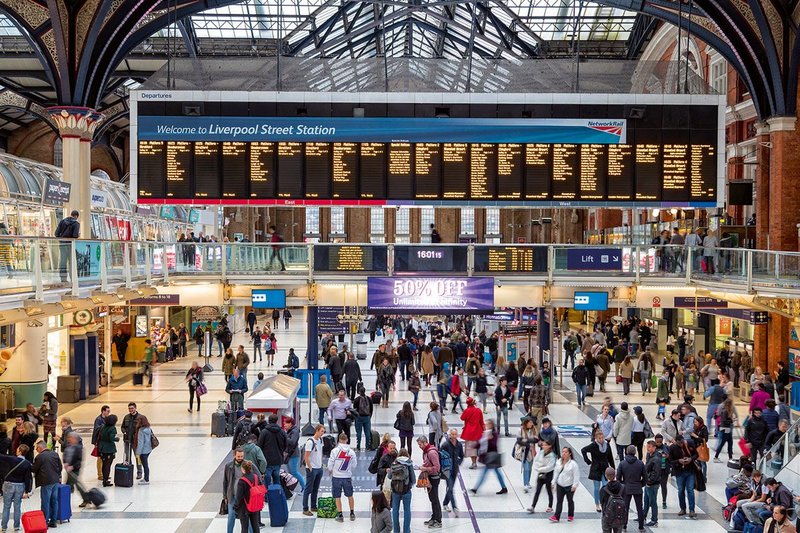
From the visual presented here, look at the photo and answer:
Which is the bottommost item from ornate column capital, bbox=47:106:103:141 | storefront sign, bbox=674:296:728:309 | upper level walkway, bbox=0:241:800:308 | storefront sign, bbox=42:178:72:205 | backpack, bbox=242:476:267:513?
backpack, bbox=242:476:267:513

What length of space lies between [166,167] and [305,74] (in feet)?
15.4

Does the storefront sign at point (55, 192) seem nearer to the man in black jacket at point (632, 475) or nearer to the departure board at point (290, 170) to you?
the departure board at point (290, 170)

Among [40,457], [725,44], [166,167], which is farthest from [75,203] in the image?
[725,44]

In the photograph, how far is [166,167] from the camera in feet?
76.6

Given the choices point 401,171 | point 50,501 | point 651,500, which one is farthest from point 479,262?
point 50,501

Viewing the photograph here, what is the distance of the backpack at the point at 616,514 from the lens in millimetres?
11242

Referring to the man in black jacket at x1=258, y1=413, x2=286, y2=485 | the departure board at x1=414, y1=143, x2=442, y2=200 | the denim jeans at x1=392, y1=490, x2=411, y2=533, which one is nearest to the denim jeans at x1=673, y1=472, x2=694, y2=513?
the denim jeans at x1=392, y1=490, x2=411, y2=533

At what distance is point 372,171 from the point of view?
23422 mm

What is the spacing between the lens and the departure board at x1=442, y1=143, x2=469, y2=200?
23438 mm

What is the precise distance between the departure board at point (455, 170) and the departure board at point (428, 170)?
0.14m

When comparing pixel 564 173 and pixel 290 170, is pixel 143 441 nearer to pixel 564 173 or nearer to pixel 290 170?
pixel 290 170

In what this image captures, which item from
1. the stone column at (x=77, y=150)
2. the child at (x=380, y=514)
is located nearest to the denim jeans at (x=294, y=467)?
the child at (x=380, y=514)

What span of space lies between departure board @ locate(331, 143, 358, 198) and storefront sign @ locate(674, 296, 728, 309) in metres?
8.95

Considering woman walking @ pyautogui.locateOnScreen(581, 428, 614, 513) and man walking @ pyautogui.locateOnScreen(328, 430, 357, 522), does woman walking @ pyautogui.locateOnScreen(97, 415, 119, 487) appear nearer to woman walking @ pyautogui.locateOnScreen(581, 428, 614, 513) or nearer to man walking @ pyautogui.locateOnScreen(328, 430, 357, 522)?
man walking @ pyautogui.locateOnScreen(328, 430, 357, 522)
